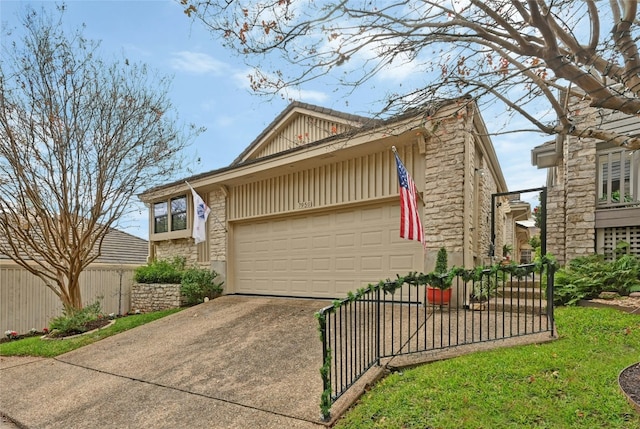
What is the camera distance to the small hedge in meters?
9.83

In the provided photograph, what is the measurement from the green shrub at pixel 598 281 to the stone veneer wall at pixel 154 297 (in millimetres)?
8910

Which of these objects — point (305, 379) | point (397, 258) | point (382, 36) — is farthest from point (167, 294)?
point (382, 36)

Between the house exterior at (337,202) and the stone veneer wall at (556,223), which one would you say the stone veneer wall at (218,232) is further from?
the stone veneer wall at (556,223)

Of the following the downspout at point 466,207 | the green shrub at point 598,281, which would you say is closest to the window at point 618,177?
the green shrub at point 598,281

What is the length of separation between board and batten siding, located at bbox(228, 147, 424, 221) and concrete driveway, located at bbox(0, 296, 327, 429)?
274cm

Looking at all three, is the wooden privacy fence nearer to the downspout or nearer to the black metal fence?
the black metal fence

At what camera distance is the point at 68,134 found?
26.4 feet

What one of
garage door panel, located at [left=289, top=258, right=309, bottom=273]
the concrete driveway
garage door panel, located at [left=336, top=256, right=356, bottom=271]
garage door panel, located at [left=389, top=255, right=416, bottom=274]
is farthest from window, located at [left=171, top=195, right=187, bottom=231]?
garage door panel, located at [left=389, top=255, right=416, bottom=274]

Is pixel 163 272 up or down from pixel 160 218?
down

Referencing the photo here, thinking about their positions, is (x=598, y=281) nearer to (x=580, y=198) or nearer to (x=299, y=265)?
(x=580, y=198)

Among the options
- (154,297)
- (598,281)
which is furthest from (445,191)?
(154,297)

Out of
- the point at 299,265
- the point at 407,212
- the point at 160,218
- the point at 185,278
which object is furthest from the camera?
the point at 160,218

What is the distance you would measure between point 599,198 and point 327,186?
585 cm

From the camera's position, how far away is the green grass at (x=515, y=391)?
2.75m
